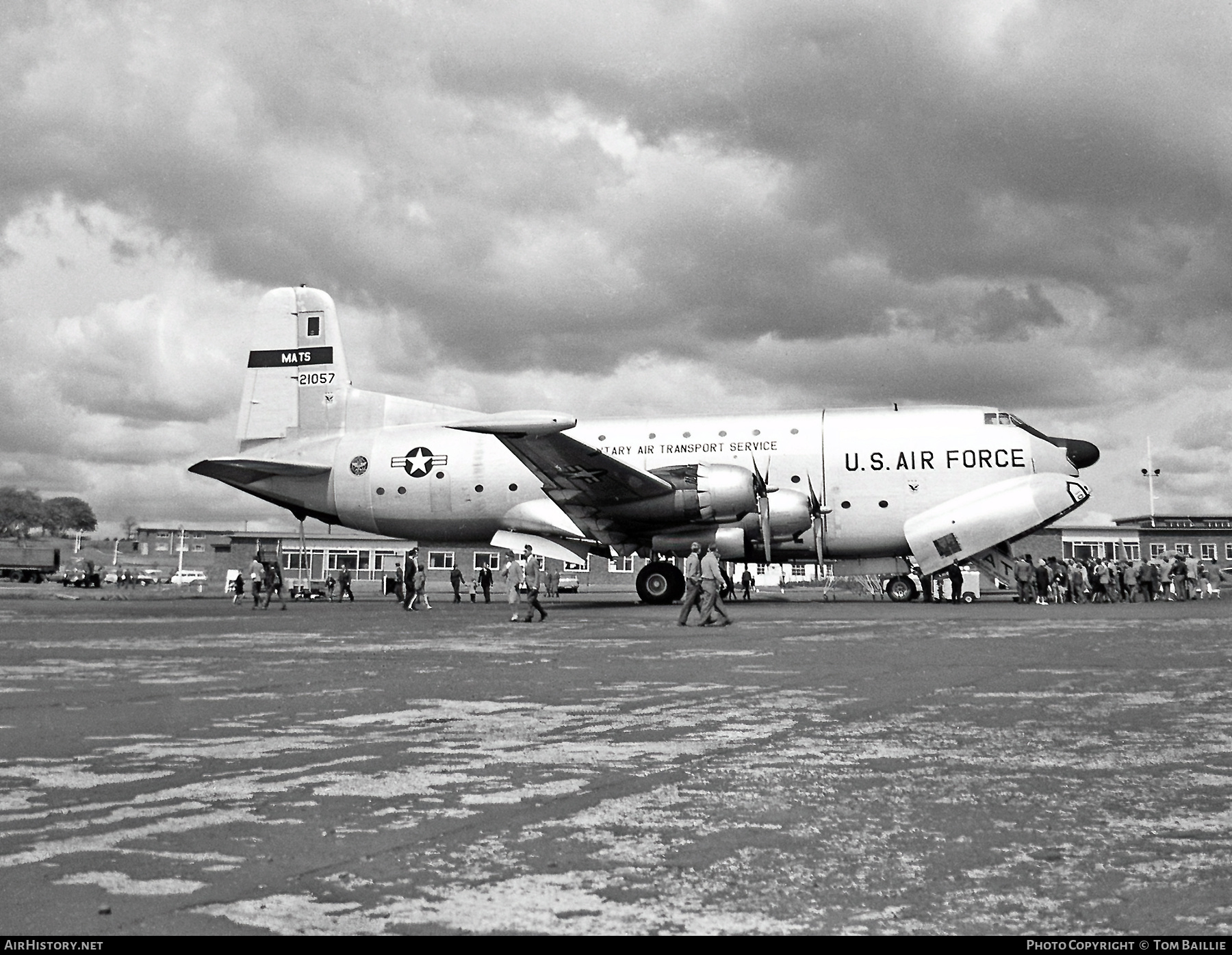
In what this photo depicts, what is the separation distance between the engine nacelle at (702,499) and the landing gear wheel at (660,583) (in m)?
1.90

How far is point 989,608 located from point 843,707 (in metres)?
17.1

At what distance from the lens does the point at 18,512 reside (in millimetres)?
118750

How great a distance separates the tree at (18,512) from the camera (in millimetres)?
115688

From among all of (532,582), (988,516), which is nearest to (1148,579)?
(988,516)

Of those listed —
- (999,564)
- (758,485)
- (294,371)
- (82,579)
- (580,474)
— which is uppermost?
(294,371)

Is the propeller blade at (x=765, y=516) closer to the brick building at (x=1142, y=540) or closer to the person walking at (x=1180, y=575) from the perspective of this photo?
the person walking at (x=1180, y=575)

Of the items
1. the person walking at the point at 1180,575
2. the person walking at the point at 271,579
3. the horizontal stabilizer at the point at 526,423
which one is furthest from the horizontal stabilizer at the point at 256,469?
the person walking at the point at 1180,575

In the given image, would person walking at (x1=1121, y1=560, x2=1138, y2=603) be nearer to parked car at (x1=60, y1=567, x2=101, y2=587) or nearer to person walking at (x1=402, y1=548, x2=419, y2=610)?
person walking at (x1=402, y1=548, x2=419, y2=610)

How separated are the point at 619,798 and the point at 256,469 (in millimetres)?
26942

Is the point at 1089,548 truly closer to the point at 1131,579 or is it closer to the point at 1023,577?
the point at 1131,579

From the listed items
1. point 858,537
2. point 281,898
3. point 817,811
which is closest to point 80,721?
point 281,898

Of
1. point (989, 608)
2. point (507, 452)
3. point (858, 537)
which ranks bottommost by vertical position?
point (989, 608)

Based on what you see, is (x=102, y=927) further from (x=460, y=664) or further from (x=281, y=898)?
(x=460, y=664)

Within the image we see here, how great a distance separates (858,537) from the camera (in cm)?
2631
